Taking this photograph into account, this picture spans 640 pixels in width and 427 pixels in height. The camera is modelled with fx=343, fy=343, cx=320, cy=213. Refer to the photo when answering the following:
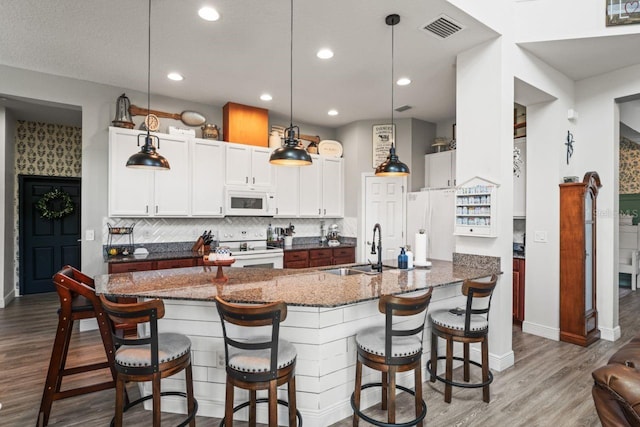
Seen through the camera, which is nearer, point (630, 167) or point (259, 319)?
point (259, 319)

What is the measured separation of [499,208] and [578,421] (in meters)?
1.69

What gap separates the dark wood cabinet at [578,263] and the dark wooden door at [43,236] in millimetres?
7144

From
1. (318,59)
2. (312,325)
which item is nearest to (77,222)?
(318,59)

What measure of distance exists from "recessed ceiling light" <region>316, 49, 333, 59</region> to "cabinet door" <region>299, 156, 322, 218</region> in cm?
232

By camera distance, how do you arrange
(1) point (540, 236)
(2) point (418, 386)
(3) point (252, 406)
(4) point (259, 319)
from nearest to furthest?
(4) point (259, 319), (3) point (252, 406), (2) point (418, 386), (1) point (540, 236)

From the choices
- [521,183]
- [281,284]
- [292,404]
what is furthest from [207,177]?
[521,183]

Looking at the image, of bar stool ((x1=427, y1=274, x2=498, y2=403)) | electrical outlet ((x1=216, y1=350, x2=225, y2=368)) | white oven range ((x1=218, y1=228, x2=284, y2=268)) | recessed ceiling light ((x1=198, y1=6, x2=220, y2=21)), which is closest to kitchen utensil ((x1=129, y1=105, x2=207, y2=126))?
white oven range ((x1=218, y1=228, x2=284, y2=268))

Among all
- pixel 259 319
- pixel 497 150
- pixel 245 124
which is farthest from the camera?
pixel 245 124

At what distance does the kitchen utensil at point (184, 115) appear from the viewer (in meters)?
4.66

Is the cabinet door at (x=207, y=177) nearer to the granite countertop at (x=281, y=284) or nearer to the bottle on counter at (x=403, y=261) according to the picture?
the granite countertop at (x=281, y=284)

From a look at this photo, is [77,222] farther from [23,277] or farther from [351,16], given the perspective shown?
[351,16]

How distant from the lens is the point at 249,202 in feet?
17.0

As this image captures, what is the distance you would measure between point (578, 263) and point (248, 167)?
4.34 metres

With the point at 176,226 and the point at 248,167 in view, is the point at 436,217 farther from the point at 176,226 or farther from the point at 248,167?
the point at 176,226
